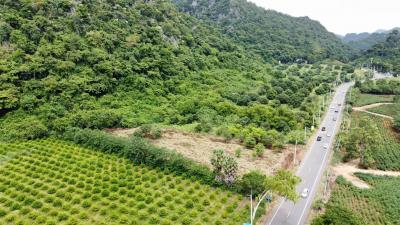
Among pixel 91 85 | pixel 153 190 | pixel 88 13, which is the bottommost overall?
pixel 153 190

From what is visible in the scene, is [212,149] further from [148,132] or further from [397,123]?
[397,123]

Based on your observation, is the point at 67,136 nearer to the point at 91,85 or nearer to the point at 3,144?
the point at 3,144

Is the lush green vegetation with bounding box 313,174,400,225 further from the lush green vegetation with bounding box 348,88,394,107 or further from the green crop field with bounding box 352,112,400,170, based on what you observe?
the lush green vegetation with bounding box 348,88,394,107

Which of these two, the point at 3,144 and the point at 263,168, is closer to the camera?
the point at 263,168

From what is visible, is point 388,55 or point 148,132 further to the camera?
point 388,55

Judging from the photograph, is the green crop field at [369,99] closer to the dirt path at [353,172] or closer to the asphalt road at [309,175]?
the asphalt road at [309,175]

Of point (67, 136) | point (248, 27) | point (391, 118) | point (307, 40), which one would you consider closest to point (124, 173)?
point (67, 136)

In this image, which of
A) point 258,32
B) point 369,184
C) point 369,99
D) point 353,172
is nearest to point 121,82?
point 353,172

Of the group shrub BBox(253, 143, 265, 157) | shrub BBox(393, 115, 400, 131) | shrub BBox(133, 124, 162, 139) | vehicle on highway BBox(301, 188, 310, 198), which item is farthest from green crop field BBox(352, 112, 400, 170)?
shrub BBox(133, 124, 162, 139)
